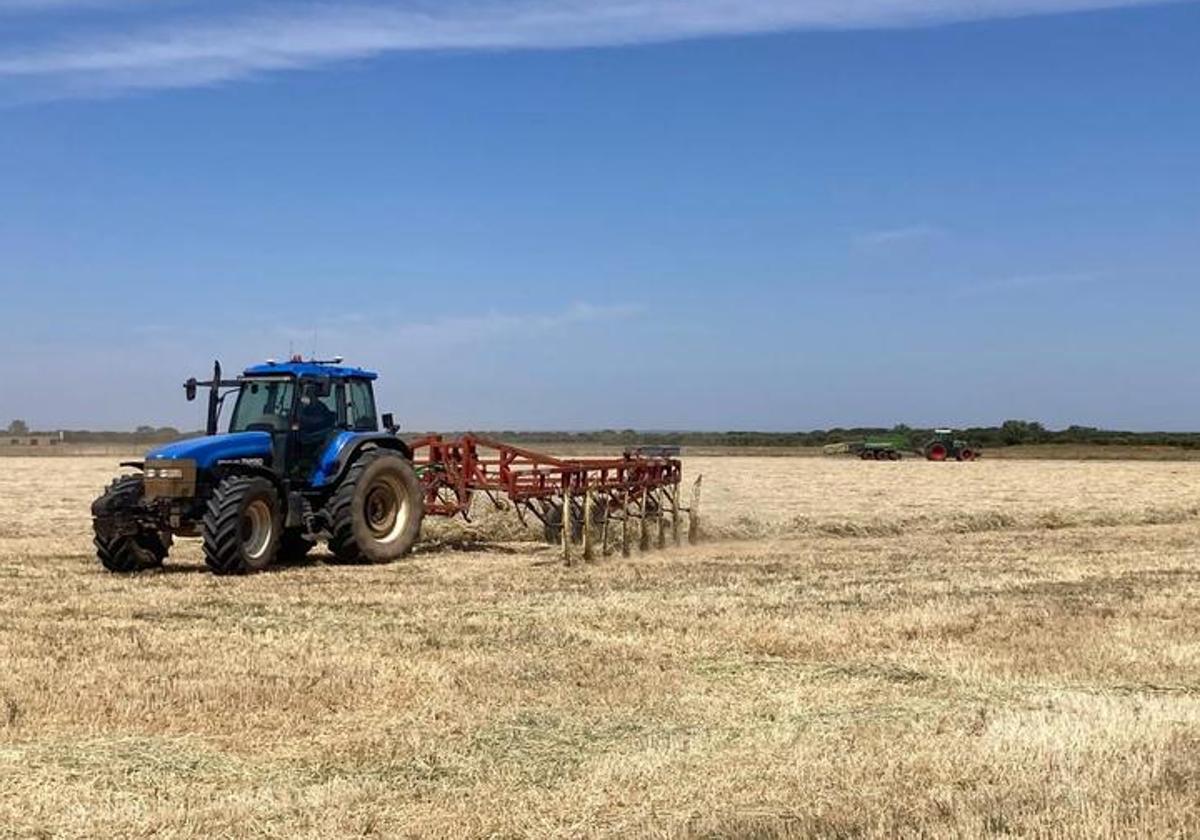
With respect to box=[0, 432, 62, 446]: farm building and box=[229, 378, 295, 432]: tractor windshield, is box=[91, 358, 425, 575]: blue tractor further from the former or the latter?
box=[0, 432, 62, 446]: farm building

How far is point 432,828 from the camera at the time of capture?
18.9 ft

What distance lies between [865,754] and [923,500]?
2451 centimetres

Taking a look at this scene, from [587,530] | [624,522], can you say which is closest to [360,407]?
[587,530]

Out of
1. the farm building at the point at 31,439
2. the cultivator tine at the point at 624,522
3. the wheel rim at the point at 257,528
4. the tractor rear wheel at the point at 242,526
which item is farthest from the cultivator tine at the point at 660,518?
the farm building at the point at 31,439

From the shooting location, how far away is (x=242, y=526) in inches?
607

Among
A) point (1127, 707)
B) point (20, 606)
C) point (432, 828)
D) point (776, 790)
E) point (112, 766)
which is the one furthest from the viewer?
point (20, 606)

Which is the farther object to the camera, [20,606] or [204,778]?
[20,606]

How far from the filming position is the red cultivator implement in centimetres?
1900

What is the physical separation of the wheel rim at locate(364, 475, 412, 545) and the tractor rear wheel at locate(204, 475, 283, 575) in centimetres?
168

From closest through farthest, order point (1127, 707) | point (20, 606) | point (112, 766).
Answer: point (112, 766) < point (1127, 707) < point (20, 606)

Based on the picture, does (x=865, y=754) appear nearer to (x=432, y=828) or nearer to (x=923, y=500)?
(x=432, y=828)

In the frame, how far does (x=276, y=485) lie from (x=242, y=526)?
103 centimetres

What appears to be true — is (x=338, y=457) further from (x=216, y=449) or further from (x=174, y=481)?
(x=174, y=481)

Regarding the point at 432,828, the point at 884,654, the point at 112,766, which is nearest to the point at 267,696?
the point at 112,766
